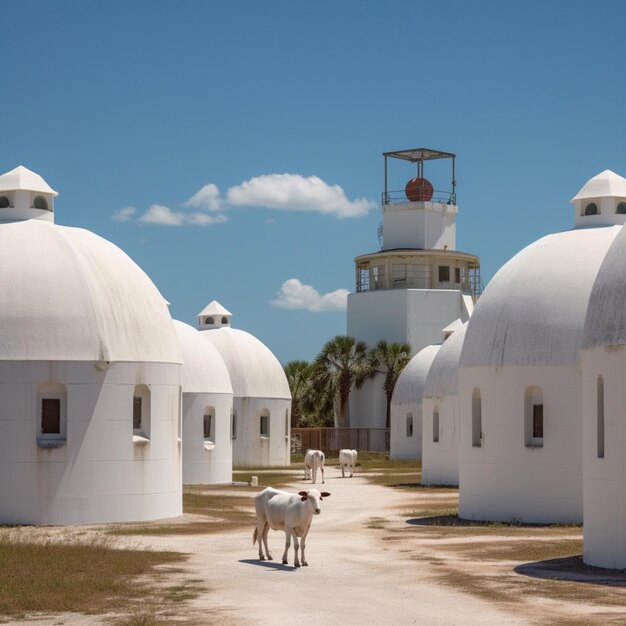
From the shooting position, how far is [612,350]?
1978cm

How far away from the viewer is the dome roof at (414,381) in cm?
6041

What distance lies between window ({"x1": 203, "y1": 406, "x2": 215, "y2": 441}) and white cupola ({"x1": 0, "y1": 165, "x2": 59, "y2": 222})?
17.5 m

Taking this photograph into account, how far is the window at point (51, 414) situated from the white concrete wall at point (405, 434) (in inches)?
1334

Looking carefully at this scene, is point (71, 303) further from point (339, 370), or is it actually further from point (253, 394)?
point (339, 370)

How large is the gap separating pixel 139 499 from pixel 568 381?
32.4 feet

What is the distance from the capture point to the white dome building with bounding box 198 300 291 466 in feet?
199

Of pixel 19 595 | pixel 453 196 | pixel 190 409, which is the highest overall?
pixel 453 196

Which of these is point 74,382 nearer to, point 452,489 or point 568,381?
point 568,381

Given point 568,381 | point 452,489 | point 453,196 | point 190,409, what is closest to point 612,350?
point 568,381

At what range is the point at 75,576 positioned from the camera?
19.0 meters

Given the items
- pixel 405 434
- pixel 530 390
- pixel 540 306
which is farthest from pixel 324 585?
pixel 405 434

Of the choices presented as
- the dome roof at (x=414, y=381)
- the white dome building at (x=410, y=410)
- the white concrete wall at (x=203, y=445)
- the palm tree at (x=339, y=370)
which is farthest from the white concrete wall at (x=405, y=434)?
the white concrete wall at (x=203, y=445)

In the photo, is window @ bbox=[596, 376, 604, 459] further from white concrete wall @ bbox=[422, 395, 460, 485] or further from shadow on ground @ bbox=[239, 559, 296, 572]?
white concrete wall @ bbox=[422, 395, 460, 485]

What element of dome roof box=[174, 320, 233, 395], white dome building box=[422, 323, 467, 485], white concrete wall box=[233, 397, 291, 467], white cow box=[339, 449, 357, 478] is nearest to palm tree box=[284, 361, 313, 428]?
white concrete wall box=[233, 397, 291, 467]
